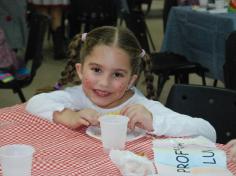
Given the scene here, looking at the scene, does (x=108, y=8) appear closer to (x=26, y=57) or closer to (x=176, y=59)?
(x=176, y=59)

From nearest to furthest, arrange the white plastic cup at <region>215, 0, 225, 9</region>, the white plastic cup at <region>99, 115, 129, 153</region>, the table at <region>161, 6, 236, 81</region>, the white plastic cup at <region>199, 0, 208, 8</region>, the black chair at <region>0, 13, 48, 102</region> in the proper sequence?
the white plastic cup at <region>99, 115, 129, 153</region> → the black chair at <region>0, 13, 48, 102</region> → the table at <region>161, 6, 236, 81</region> → the white plastic cup at <region>215, 0, 225, 9</region> → the white plastic cup at <region>199, 0, 208, 8</region>

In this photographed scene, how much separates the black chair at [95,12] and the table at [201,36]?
1.11 m

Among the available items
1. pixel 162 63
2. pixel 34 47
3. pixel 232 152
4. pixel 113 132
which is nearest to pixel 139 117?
pixel 113 132

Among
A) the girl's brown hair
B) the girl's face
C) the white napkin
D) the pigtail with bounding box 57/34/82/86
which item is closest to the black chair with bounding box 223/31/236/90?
the girl's brown hair

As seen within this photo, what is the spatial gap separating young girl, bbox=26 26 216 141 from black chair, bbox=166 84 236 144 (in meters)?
0.24

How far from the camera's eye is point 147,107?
1.61m

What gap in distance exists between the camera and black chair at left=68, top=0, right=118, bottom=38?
4.97 metres

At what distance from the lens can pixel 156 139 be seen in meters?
1.40

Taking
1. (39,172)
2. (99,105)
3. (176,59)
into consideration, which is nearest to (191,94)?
(99,105)

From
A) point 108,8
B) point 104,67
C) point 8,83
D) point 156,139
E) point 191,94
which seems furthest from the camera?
point 108,8

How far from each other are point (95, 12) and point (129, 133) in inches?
146

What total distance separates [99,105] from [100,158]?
405 mm

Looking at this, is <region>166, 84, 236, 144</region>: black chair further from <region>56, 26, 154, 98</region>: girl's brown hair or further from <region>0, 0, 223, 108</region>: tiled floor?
<region>0, 0, 223, 108</region>: tiled floor

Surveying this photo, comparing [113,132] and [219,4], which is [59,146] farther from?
[219,4]
